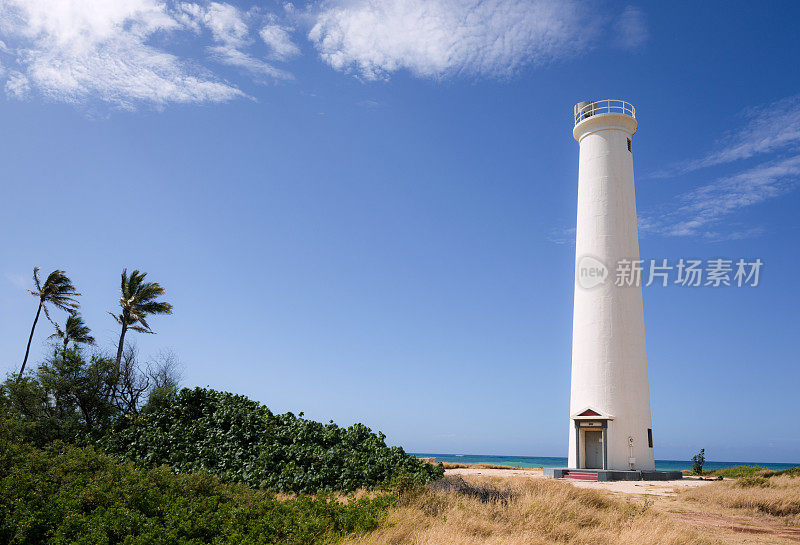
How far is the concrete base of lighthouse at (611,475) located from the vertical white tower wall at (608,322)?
0.61 metres

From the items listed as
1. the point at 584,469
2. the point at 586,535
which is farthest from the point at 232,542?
the point at 584,469

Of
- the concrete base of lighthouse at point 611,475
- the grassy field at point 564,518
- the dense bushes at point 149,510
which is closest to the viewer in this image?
the dense bushes at point 149,510

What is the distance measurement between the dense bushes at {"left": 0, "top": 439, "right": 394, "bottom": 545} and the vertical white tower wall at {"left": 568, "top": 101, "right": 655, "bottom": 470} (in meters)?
16.1

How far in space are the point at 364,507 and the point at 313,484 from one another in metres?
2.80

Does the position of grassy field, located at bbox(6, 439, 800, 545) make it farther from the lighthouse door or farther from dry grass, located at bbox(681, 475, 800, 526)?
the lighthouse door

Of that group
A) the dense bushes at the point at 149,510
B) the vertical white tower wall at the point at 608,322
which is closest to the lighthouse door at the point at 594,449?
the vertical white tower wall at the point at 608,322

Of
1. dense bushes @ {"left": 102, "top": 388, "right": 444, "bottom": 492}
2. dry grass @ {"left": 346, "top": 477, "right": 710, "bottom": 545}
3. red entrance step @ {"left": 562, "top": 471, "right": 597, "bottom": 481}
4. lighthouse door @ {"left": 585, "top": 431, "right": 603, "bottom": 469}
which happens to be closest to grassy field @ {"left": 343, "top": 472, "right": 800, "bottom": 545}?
dry grass @ {"left": 346, "top": 477, "right": 710, "bottom": 545}

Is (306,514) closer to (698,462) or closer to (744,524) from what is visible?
(744,524)

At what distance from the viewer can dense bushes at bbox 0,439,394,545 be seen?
7852 millimetres

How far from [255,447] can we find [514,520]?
21.5ft

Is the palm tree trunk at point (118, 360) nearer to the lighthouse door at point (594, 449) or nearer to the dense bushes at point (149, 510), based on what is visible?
the dense bushes at point (149, 510)

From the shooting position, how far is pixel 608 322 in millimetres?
23750

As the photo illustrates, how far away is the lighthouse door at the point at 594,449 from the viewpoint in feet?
78.0

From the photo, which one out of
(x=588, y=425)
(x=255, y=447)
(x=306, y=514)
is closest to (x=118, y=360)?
(x=255, y=447)
